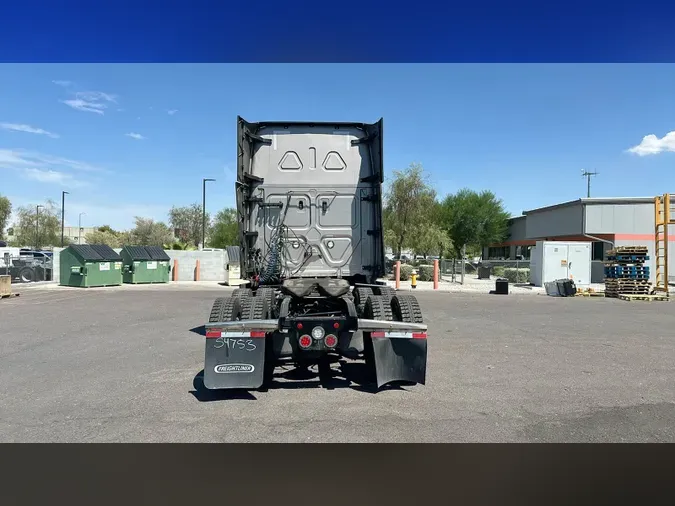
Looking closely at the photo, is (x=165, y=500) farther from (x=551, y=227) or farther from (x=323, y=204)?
(x=551, y=227)

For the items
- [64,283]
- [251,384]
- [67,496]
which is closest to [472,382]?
[251,384]

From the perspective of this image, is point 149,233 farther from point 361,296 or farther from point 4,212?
point 361,296

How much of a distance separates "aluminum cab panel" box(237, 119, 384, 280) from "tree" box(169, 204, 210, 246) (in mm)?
56164

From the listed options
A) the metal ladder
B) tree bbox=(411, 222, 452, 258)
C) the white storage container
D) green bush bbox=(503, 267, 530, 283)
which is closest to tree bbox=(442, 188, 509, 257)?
tree bbox=(411, 222, 452, 258)

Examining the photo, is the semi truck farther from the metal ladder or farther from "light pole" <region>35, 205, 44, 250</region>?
"light pole" <region>35, 205, 44, 250</region>

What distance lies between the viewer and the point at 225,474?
3783 millimetres

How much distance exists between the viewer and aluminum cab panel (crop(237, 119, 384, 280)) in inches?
306

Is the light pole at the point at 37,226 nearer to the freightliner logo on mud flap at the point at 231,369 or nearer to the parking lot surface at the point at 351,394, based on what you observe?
the parking lot surface at the point at 351,394

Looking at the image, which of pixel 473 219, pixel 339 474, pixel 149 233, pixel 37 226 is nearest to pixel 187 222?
pixel 149 233

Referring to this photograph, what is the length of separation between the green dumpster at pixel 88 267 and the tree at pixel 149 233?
135 feet

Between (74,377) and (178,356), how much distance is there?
5.62 feet

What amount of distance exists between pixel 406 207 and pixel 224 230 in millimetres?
25056

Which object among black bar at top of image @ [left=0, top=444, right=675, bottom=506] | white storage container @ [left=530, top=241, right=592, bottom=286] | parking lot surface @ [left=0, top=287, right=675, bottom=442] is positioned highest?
white storage container @ [left=530, top=241, right=592, bottom=286]

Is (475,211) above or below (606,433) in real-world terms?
above
